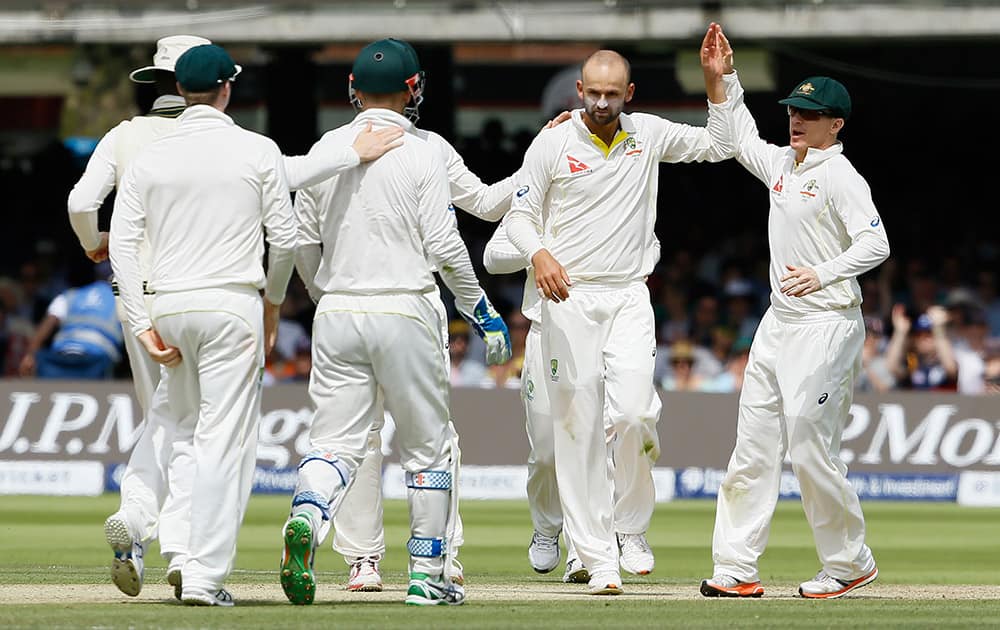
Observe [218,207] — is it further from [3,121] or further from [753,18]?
[3,121]

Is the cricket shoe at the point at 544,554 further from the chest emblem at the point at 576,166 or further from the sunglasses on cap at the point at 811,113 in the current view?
the sunglasses on cap at the point at 811,113

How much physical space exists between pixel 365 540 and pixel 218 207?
5.90ft

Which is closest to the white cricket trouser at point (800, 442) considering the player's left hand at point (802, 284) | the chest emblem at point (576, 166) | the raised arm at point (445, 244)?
the player's left hand at point (802, 284)

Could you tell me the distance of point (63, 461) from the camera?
48.2 feet

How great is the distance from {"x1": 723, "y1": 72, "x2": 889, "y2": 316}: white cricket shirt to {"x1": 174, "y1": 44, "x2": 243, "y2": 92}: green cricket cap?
2.42 meters

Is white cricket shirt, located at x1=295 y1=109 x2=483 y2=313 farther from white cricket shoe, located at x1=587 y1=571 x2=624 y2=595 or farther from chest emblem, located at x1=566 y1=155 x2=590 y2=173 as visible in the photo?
white cricket shoe, located at x1=587 y1=571 x2=624 y2=595

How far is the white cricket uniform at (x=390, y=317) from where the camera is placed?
6.57 m

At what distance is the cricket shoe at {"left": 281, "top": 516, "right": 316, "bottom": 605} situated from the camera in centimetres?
620

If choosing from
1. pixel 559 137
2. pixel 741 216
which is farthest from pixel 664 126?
pixel 741 216

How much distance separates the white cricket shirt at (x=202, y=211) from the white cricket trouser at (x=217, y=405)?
3.1 inches

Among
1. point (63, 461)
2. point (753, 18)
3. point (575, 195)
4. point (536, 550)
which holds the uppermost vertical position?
point (753, 18)

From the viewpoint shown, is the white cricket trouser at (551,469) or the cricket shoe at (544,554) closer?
the white cricket trouser at (551,469)

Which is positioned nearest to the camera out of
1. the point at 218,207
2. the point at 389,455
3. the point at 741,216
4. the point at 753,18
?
the point at 218,207

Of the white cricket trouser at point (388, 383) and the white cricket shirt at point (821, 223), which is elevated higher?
the white cricket shirt at point (821, 223)
